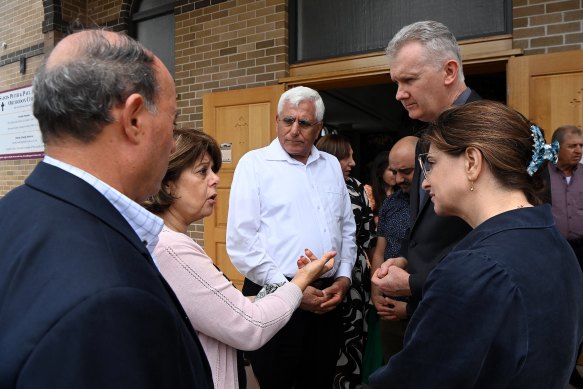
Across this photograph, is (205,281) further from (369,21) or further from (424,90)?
(369,21)

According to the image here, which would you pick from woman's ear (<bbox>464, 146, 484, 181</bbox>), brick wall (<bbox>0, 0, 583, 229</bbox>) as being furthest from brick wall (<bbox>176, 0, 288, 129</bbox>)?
woman's ear (<bbox>464, 146, 484, 181</bbox>)

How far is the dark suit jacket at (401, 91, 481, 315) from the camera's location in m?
1.87

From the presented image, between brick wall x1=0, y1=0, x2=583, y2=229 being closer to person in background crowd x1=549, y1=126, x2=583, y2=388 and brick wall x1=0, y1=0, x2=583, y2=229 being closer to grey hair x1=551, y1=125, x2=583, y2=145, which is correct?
grey hair x1=551, y1=125, x2=583, y2=145

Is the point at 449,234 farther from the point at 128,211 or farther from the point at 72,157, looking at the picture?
the point at 72,157

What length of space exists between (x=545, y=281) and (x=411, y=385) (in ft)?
1.37

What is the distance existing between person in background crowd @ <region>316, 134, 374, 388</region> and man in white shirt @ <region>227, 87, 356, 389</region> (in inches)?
7.2

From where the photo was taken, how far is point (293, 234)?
8.80ft

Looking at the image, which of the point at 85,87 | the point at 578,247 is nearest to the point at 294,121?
the point at 85,87

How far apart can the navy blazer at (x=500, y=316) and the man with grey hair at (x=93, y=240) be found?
0.57 m

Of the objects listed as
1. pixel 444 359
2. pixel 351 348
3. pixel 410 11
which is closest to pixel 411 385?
pixel 444 359

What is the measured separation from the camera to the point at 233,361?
168 centimetres

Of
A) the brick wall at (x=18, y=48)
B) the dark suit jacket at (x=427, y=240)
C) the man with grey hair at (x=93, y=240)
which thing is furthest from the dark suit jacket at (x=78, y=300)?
the brick wall at (x=18, y=48)

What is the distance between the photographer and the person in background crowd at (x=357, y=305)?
2.96 metres

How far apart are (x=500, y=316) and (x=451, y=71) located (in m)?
1.26
